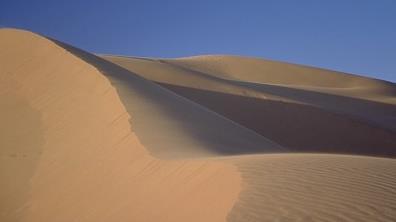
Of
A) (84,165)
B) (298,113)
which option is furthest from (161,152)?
(298,113)

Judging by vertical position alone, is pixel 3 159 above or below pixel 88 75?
below

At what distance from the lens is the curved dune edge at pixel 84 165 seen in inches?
255

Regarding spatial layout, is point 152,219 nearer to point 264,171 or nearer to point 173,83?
point 264,171

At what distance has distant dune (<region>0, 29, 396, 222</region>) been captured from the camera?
5676 mm

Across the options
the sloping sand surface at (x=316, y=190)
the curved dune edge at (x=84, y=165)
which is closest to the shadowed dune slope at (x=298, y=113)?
the curved dune edge at (x=84, y=165)

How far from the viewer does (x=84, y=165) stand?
9602 millimetres

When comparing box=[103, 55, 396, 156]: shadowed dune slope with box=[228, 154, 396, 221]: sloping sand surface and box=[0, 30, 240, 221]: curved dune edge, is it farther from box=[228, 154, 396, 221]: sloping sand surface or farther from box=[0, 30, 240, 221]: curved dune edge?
box=[228, 154, 396, 221]: sloping sand surface

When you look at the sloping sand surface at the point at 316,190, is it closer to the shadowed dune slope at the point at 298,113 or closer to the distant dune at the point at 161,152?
the distant dune at the point at 161,152

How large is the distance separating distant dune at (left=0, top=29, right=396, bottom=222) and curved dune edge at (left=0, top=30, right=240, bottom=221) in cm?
3

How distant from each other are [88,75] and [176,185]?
8.33m

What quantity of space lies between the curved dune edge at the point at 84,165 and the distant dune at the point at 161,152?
0.03 meters

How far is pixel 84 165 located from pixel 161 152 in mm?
1564

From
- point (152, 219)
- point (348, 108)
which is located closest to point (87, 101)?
point (152, 219)

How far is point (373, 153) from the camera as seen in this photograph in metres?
18.7
